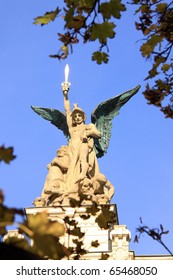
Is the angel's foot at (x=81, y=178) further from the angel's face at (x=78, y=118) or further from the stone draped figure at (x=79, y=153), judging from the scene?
the angel's face at (x=78, y=118)

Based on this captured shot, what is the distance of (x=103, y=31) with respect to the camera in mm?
4750

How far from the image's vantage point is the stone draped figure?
26000mm

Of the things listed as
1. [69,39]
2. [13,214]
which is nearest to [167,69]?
[69,39]

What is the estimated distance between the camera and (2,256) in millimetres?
3092

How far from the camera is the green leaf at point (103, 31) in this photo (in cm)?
467

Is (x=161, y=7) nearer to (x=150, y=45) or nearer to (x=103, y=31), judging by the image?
(x=150, y=45)

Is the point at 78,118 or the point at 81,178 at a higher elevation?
the point at 78,118

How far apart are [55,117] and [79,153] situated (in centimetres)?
381

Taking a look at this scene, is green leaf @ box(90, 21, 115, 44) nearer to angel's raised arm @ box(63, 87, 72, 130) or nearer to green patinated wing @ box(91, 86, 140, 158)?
angel's raised arm @ box(63, 87, 72, 130)

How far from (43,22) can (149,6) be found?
1883 millimetres

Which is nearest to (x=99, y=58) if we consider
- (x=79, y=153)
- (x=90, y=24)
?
(x=90, y=24)

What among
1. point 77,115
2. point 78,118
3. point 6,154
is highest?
point 77,115

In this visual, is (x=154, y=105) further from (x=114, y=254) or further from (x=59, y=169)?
(x=59, y=169)

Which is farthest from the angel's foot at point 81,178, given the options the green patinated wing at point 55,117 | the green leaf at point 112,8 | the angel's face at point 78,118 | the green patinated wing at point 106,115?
the green leaf at point 112,8
